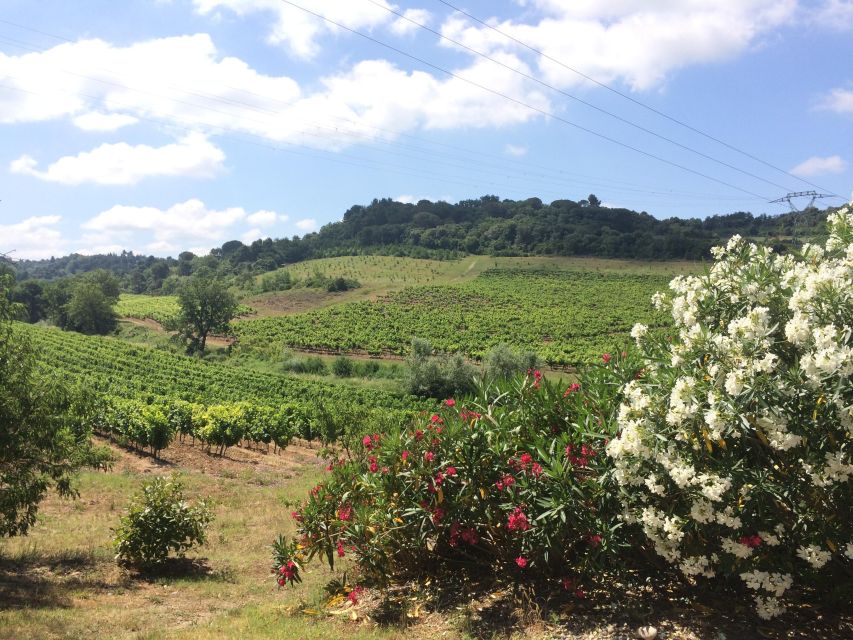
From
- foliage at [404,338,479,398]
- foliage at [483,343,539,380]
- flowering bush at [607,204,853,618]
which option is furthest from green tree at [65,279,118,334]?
flowering bush at [607,204,853,618]

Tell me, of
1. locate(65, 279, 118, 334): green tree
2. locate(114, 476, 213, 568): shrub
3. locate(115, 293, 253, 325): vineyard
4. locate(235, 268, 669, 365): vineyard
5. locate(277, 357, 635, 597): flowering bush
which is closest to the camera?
locate(277, 357, 635, 597): flowering bush

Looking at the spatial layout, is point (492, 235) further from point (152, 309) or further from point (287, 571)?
point (287, 571)

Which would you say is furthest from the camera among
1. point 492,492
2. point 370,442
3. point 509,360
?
point 509,360

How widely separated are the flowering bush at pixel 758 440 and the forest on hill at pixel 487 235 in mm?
100247

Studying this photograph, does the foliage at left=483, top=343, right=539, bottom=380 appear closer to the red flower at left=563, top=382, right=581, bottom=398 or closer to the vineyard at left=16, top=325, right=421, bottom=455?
the vineyard at left=16, top=325, right=421, bottom=455

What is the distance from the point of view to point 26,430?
367 inches

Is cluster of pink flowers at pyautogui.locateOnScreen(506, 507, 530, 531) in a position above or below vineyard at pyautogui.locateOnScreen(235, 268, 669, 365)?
below

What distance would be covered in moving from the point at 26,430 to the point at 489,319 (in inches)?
2613

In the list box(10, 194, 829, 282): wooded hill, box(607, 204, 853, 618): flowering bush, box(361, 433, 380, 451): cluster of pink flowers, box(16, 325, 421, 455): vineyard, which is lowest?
box(16, 325, 421, 455): vineyard

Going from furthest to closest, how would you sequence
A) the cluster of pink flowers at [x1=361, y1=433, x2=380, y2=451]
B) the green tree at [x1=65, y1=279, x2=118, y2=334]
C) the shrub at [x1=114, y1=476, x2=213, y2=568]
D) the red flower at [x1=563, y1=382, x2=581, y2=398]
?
the green tree at [x1=65, y1=279, x2=118, y2=334] → the shrub at [x1=114, y1=476, x2=213, y2=568] → the cluster of pink flowers at [x1=361, y1=433, x2=380, y2=451] → the red flower at [x1=563, y1=382, x2=581, y2=398]

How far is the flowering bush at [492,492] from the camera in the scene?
577 cm

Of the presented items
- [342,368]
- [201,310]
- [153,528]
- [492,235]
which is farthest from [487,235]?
[153,528]

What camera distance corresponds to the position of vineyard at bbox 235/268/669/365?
6322 cm

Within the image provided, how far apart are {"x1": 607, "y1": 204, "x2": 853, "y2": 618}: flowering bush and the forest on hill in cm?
10025
